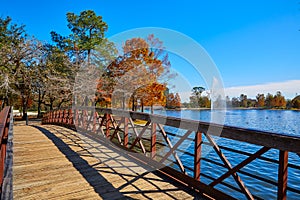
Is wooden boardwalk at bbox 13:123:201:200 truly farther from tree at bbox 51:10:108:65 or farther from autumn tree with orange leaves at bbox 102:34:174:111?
tree at bbox 51:10:108:65

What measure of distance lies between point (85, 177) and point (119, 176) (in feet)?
1.62

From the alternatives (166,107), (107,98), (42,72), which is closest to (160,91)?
(166,107)

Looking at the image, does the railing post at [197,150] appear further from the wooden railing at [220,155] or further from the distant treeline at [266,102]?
the distant treeline at [266,102]

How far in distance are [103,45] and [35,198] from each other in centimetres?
1407

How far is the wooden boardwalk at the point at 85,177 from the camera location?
7.89 ft

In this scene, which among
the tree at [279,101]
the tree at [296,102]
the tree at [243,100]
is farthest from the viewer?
the tree at [279,101]

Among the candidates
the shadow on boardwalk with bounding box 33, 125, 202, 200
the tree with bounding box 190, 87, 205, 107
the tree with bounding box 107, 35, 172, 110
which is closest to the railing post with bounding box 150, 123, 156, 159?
the shadow on boardwalk with bounding box 33, 125, 202, 200

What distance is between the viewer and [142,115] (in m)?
3.57

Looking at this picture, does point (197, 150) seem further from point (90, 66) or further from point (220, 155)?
point (90, 66)

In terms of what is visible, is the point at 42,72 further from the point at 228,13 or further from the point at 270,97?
the point at 270,97

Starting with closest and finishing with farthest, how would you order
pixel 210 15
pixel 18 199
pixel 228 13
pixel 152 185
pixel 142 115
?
pixel 18 199, pixel 152 185, pixel 142 115, pixel 228 13, pixel 210 15

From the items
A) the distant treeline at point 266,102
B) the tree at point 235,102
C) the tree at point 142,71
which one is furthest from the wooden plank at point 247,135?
the tree at point 235,102

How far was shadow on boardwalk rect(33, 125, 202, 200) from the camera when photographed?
242 centimetres

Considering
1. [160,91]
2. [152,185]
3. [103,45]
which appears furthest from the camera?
[103,45]
